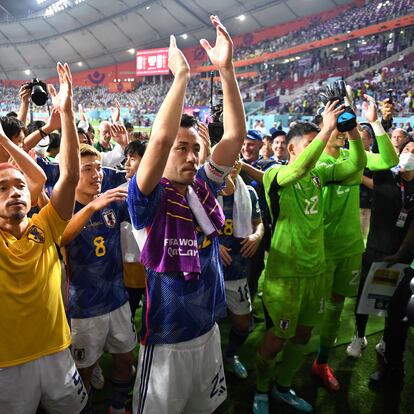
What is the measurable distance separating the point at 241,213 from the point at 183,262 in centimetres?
145

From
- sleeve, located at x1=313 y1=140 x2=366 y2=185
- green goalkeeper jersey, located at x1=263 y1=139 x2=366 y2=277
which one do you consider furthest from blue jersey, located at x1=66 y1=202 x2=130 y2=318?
sleeve, located at x1=313 y1=140 x2=366 y2=185

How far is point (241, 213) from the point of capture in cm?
310

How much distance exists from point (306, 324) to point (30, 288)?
1863 millimetres

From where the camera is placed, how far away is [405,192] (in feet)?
10.4

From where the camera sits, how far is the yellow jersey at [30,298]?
5.94ft

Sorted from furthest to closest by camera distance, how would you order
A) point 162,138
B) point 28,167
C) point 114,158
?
point 114,158, point 28,167, point 162,138

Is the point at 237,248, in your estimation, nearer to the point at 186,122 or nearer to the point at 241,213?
the point at 241,213

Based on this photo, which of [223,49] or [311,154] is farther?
[311,154]

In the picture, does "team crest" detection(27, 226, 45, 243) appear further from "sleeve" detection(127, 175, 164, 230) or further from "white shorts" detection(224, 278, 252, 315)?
"white shorts" detection(224, 278, 252, 315)

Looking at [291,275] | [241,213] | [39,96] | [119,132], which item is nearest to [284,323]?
[291,275]

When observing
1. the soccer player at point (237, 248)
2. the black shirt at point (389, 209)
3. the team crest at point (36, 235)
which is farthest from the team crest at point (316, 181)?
the team crest at point (36, 235)

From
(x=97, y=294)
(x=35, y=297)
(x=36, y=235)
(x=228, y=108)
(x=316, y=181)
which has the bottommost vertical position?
(x=97, y=294)

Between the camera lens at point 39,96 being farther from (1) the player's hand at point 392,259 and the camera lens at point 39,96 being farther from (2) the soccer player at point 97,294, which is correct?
(1) the player's hand at point 392,259

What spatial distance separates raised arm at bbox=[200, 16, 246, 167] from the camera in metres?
1.84
